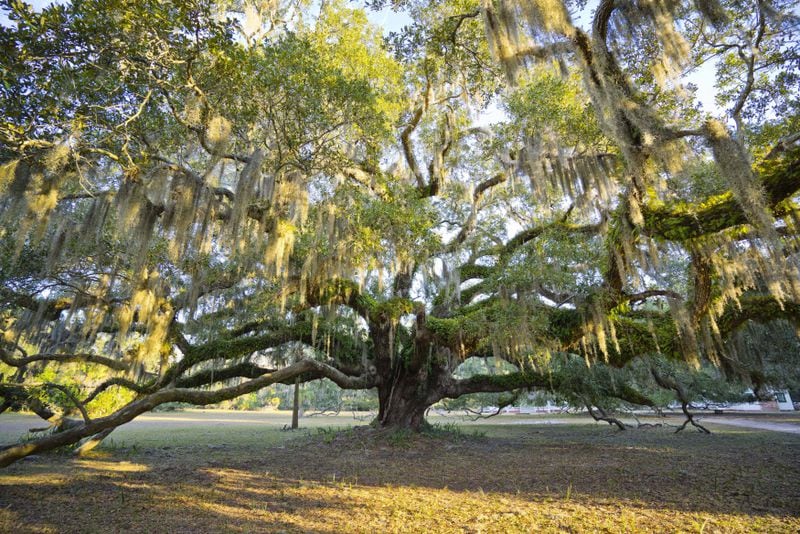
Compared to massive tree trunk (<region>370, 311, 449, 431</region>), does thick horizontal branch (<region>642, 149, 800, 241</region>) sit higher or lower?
higher

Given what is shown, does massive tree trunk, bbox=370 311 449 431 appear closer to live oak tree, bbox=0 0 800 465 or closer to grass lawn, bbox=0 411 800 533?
live oak tree, bbox=0 0 800 465

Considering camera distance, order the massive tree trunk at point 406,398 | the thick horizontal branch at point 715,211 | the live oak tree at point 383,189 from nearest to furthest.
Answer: the thick horizontal branch at point 715,211, the live oak tree at point 383,189, the massive tree trunk at point 406,398

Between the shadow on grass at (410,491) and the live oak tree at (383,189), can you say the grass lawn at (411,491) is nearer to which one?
the shadow on grass at (410,491)

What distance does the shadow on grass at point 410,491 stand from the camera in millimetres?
3662

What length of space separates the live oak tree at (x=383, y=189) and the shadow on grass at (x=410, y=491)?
1.09 meters

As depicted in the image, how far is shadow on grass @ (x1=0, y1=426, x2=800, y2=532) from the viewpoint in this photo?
12.0ft

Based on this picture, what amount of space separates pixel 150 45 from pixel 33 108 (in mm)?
1566

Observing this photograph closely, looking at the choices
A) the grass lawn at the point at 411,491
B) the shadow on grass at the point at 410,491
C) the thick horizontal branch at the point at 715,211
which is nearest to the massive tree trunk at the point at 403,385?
the grass lawn at the point at 411,491

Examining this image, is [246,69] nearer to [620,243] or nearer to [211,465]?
[620,243]

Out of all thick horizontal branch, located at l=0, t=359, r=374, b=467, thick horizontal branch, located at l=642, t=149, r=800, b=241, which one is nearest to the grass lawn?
thick horizontal branch, located at l=0, t=359, r=374, b=467

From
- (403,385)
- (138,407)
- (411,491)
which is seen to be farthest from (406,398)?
(138,407)

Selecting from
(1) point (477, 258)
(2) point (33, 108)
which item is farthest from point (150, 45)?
(1) point (477, 258)

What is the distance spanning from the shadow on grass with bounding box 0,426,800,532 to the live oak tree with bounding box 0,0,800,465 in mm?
1095

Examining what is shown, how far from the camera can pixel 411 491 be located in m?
4.98
